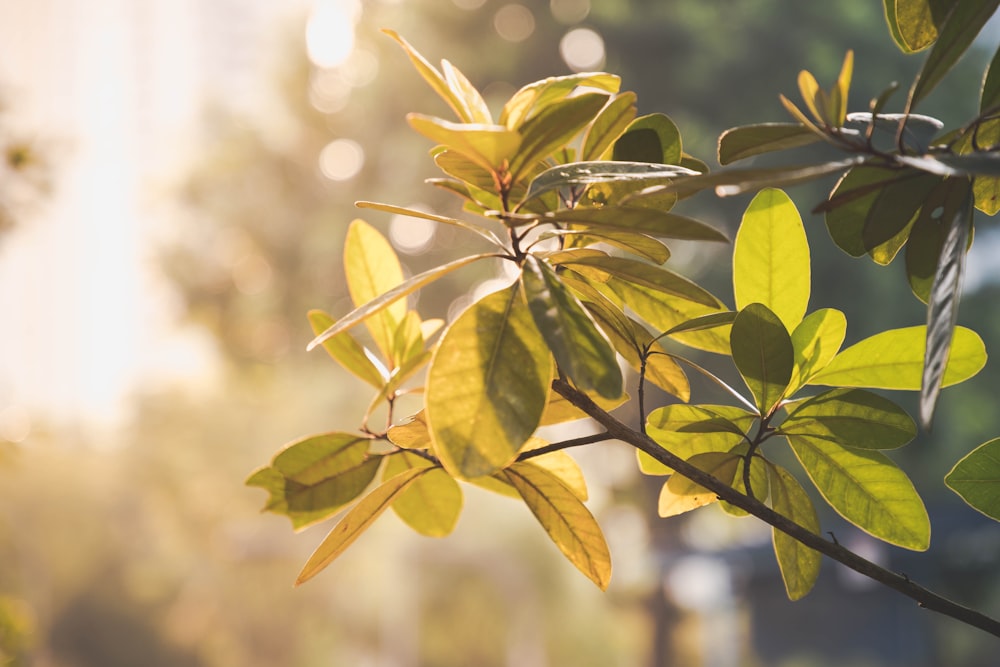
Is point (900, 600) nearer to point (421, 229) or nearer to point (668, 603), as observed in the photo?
point (668, 603)

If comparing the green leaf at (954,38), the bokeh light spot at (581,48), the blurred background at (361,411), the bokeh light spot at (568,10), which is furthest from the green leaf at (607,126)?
the bokeh light spot at (568,10)

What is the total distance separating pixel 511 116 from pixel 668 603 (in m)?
6.77

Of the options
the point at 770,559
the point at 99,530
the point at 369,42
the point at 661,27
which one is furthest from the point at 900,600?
the point at 99,530

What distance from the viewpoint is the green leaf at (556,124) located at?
0.77 ft

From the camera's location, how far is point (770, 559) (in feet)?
18.4

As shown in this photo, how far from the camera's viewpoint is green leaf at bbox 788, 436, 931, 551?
0.27 m

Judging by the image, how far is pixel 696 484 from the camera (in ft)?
0.91

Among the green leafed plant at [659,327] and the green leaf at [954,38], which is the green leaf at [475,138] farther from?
the green leaf at [954,38]

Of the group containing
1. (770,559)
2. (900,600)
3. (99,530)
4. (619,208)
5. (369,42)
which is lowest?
(900,600)

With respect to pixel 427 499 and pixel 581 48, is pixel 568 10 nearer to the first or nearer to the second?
pixel 581 48

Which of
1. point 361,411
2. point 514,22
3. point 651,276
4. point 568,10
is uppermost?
point 514,22

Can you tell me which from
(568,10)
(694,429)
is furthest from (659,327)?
(568,10)

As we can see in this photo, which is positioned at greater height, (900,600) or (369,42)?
(369,42)

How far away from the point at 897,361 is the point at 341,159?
24.7ft
